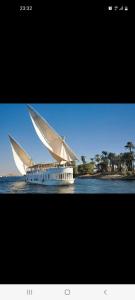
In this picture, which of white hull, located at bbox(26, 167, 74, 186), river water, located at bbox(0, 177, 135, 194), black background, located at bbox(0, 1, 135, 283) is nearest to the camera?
black background, located at bbox(0, 1, 135, 283)

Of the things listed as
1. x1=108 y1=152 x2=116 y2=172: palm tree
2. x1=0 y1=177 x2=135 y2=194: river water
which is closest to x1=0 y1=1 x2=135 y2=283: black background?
x1=0 y1=177 x2=135 y2=194: river water

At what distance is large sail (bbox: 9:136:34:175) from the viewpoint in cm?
300

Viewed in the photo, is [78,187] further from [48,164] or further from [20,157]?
[20,157]

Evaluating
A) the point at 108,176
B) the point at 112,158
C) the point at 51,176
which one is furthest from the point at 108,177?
the point at 51,176

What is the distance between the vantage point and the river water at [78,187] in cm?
292

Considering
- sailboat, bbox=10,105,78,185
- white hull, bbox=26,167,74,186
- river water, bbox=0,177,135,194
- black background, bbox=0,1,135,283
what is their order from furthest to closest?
white hull, bbox=26,167,74,186 → sailboat, bbox=10,105,78,185 → river water, bbox=0,177,135,194 → black background, bbox=0,1,135,283

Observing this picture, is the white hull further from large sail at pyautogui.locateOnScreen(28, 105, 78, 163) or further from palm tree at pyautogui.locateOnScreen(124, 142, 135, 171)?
palm tree at pyautogui.locateOnScreen(124, 142, 135, 171)

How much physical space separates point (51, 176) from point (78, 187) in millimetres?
340

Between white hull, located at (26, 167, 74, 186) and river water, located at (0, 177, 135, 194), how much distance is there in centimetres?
8
